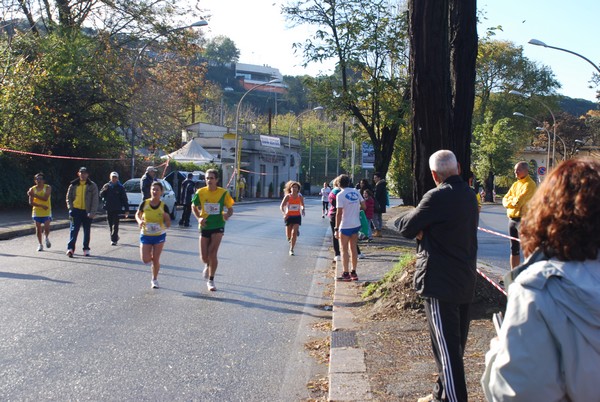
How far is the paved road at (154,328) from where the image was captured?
583 centimetres

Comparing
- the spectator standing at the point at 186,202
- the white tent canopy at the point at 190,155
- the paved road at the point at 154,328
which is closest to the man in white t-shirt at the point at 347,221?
the paved road at the point at 154,328

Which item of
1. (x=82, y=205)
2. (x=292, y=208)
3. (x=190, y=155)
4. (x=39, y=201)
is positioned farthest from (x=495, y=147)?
(x=39, y=201)

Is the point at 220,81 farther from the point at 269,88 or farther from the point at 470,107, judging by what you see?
the point at 470,107

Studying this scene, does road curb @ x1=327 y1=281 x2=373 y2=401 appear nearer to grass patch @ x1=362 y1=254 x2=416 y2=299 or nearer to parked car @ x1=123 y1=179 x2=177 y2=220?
grass patch @ x1=362 y1=254 x2=416 y2=299

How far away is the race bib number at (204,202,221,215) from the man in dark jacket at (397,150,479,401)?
5.99 metres

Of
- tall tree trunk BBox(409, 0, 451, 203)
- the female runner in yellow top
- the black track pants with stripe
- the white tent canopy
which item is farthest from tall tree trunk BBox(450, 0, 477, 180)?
the white tent canopy

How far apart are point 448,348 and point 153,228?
273 inches

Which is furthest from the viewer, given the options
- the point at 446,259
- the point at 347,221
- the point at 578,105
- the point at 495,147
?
the point at 578,105

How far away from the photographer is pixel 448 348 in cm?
464

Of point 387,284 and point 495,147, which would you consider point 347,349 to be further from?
point 495,147

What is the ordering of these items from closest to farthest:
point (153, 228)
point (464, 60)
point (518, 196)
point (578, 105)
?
1. point (464, 60)
2. point (153, 228)
3. point (518, 196)
4. point (578, 105)

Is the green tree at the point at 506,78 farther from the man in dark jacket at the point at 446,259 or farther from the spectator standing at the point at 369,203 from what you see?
the man in dark jacket at the point at 446,259

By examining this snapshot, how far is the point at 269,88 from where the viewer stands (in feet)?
450

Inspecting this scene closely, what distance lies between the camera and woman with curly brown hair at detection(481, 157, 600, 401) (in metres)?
2.19
